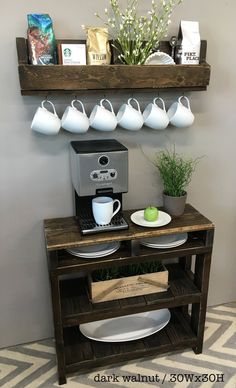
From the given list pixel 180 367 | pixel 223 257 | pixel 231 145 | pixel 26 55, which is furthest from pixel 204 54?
pixel 180 367

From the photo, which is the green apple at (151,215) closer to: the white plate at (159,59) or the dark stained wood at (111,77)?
the dark stained wood at (111,77)

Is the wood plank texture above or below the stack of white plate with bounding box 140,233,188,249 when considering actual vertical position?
below

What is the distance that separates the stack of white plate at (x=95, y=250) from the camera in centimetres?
148

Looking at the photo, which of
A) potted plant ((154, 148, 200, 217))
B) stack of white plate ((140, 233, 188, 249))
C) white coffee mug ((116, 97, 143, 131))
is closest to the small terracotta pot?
potted plant ((154, 148, 200, 217))

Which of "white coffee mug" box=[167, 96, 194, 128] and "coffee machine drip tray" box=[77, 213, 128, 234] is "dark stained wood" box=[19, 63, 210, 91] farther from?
"coffee machine drip tray" box=[77, 213, 128, 234]

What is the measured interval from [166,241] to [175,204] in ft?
0.59

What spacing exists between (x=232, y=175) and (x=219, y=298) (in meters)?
0.80

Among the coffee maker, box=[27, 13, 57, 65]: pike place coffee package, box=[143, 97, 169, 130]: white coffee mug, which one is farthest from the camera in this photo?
box=[143, 97, 169, 130]: white coffee mug

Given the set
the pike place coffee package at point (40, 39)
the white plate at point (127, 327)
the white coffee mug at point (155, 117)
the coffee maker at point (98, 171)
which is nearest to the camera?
the pike place coffee package at point (40, 39)

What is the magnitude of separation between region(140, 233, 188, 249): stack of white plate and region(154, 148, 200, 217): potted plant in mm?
104

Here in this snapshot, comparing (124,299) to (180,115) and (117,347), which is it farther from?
(180,115)

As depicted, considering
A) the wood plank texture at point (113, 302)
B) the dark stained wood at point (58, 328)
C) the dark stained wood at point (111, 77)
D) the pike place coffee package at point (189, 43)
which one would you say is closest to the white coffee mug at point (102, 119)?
the dark stained wood at point (111, 77)

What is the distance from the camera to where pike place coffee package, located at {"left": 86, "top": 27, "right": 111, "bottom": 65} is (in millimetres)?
1368

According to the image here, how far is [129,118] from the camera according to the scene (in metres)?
1.49
